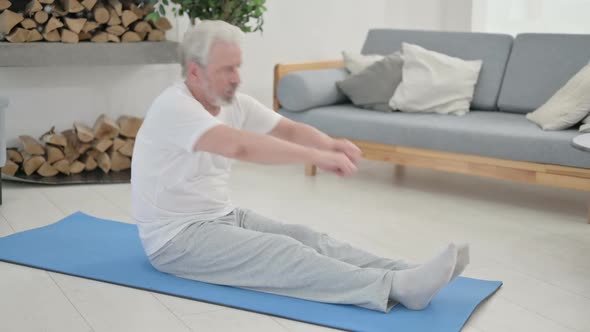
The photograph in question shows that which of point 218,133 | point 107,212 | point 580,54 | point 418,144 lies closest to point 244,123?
point 218,133

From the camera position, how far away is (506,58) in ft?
15.0

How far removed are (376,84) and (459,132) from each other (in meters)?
0.72

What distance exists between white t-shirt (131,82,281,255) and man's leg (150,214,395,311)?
0.05 metres

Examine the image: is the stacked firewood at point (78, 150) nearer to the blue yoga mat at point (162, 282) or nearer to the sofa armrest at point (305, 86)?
the sofa armrest at point (305, 86)

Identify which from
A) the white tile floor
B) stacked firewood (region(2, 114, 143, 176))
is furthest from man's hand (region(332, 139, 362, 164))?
stacked firewood (region(2, 114, 143, 176))

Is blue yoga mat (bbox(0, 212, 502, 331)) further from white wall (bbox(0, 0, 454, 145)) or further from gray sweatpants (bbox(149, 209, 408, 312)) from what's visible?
white wall (bbox(0, 0, 454, 145))

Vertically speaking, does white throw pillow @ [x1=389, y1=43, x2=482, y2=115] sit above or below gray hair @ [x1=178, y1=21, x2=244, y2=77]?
below

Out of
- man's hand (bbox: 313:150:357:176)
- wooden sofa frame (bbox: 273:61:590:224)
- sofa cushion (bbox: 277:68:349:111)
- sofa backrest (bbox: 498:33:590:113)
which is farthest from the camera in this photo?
sofa cushion (bbox: 277:68:349:111)

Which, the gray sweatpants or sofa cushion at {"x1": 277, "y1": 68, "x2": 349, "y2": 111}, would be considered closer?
the gray sweatpants

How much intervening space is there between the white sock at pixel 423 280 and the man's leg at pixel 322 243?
0.15 metres

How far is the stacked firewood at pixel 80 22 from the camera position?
4.27m

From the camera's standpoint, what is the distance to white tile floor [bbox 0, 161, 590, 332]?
2.51 meters

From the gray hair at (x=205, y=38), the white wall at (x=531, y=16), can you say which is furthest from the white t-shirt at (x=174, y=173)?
the white wall at (x=531, y=16)

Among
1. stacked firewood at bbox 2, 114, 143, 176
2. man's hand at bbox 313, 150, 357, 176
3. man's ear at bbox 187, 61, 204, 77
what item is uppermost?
man's ear at bbox 187, 61, 204, 77
